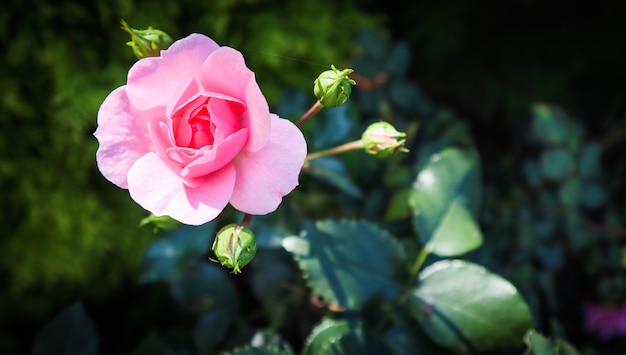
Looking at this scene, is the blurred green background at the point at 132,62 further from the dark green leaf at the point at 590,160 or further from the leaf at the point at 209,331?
the leaf at the point at 209,331

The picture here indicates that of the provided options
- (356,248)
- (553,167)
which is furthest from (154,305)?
(553,167)

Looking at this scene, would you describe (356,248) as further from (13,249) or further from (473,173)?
(13,249)

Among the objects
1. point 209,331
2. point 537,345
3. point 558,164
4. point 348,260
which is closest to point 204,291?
point 209,331

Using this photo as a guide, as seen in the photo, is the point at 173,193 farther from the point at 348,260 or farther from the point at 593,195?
the point at 593,195

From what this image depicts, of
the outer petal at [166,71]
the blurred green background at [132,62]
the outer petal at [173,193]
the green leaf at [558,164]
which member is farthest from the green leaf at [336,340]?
the green leaf at [558,164]

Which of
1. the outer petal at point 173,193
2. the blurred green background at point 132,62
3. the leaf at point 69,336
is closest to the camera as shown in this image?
the outer petal at point 173,193
